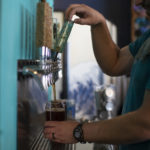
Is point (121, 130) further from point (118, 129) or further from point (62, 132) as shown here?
point (62, 132)

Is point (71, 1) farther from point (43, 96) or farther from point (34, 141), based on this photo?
point (34, 141)

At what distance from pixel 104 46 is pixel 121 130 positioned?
0.65m

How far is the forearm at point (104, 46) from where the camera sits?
56.6 inches

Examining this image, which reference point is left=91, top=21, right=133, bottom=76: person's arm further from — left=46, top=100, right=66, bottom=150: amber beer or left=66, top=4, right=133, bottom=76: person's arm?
left=46, top=100, right=66, bottom=150: amber beer

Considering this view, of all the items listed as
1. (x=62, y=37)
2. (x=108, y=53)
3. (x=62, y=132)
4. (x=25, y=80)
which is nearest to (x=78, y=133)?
(x=62, y=132)

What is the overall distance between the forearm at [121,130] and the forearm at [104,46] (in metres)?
0.59

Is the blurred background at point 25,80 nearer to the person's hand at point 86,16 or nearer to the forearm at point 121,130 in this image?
→ the person's hand at point 86,16

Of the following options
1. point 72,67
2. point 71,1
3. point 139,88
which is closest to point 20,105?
point 139,88

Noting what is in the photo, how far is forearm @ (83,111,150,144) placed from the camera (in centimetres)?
86

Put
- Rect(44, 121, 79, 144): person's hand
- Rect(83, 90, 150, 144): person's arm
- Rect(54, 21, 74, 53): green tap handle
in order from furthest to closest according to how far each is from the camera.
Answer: Rect(54, 21, 74, 53): green tap handle, Rect(44, 121, 79, 144): person's hand, Rect(83, 90, 150, 144): person's arm

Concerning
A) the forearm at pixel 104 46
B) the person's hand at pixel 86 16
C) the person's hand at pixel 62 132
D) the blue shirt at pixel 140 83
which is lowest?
the person's hand at pixel 62 132

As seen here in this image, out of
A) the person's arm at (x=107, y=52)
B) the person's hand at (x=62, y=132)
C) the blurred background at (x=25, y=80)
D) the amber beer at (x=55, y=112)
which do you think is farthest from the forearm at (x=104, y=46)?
the person's hand at (x=62, y=132)

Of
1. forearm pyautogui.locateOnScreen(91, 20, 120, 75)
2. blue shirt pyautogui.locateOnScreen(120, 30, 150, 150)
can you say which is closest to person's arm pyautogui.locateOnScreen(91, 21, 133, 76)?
forearm pyautogui.locateOnScreen(91, 20, 120, 75)

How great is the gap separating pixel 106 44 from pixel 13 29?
565 mm
